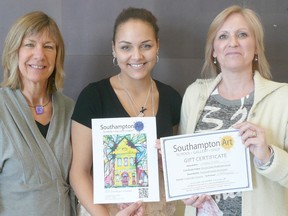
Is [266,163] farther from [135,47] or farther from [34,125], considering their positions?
[34,125]

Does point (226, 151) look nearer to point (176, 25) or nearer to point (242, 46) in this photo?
point (242, 46)

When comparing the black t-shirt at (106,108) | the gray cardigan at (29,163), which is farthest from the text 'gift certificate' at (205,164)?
the gray cardigan at (29,163)

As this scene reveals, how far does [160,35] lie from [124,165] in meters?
0.94

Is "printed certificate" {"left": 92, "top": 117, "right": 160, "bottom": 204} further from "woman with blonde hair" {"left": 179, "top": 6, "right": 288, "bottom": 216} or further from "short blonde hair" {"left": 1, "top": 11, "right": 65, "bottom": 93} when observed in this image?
Answer: "short blonde hair" {"left": 1, "top": 11, "right": 65, "bottom": 93}

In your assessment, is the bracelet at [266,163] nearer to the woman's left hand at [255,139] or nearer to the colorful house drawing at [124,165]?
the woman's left hand at [255,139]

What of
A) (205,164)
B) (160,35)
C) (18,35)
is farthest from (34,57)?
(205,164)

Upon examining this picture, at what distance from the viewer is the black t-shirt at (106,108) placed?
1651 millimetres

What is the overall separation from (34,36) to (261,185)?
129 cm

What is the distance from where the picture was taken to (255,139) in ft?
4.71

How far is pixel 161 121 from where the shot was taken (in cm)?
178

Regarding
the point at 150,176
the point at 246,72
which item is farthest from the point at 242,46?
the point at 150,176

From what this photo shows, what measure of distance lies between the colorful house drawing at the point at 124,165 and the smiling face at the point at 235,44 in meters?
0.62

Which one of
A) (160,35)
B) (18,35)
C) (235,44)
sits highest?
(160,35)

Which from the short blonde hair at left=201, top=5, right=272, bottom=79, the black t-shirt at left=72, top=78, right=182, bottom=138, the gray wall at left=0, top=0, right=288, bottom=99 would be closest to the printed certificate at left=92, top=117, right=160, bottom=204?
the black t-shirt at left=72, top=78, right=182, bottom=138
